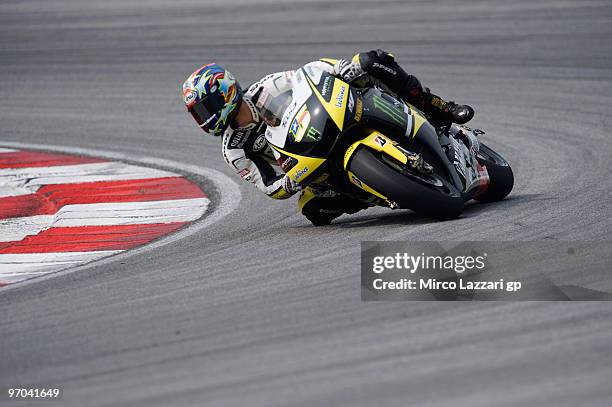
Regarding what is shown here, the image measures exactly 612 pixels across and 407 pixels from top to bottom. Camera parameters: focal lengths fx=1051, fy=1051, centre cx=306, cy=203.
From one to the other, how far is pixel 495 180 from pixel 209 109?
2.36 meters

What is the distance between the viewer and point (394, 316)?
5.27 m

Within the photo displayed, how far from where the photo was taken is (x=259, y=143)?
24.7ft

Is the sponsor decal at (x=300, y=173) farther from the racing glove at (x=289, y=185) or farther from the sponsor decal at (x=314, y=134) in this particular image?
the sponsor decal at (x=314, y=134)

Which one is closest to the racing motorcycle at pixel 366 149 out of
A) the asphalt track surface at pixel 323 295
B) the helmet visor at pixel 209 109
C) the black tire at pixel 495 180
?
the asphalt track surface at pixel 323 295

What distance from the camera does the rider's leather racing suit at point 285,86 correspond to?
734 cm

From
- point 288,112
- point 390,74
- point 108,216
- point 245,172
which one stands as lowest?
point 108,216

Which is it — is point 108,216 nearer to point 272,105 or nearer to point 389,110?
point 272,105

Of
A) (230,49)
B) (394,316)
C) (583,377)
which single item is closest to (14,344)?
(394,316)

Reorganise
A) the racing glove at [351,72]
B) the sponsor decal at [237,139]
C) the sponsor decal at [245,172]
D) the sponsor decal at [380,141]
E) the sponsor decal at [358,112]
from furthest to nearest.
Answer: the sponsor decal at [245,172] → the sponsor decal at [237,139] → the racing glove at [351,72] → the sponsor decal at [358,112] → the sponsor decal at [380,141]

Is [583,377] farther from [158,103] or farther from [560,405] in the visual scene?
[158,103]

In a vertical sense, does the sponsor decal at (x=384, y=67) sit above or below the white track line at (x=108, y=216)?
above

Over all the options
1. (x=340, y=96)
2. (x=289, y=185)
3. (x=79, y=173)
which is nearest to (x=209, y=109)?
(x=289, y=185)

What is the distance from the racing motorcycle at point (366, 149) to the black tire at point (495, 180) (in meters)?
0.53

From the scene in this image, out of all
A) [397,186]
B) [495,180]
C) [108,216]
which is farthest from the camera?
[108,216]
